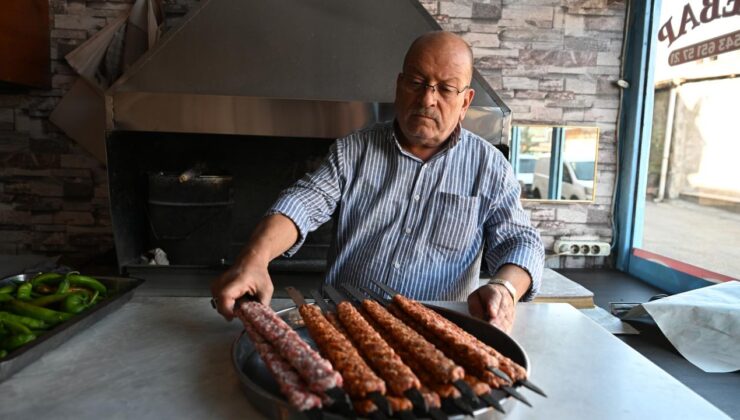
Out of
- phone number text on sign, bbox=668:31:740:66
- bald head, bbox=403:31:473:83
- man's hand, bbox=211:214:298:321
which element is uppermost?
phone number text on sign, bbox=668:31:740:66

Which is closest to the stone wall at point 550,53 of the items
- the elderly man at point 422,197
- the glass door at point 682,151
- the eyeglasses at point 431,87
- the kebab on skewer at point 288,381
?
the glass door at point 682,151

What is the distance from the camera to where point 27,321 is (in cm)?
110

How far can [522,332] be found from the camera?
112cm

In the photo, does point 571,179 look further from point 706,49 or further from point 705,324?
point 705,324

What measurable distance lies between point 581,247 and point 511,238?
1879 millimetres

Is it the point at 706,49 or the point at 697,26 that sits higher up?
the point at 697,26

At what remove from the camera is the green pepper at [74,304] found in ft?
3.95

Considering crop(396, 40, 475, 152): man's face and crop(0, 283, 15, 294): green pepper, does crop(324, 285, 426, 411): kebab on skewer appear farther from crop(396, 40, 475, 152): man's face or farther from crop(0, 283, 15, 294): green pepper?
crop(0, 283, 15, 294): green pepper

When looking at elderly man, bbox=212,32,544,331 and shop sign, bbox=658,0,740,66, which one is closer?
elderly man, bbox=212,32,544,331

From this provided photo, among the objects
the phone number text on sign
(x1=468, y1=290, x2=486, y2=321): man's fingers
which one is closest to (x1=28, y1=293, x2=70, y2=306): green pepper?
(x1=468, y1=290, x2=486, y2=321): man's fingers

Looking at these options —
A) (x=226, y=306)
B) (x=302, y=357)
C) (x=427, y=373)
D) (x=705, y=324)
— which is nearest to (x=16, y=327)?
(x=226, y=306)

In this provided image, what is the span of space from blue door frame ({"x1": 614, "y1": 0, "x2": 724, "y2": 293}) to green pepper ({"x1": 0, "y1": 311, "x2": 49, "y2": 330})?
3.02 m

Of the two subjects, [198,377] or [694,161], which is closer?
[198,377]

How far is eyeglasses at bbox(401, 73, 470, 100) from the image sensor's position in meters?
1.49
